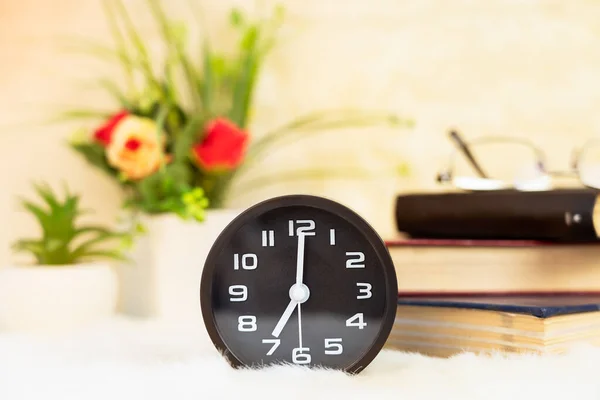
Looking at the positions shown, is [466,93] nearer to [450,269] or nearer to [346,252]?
[450,269]

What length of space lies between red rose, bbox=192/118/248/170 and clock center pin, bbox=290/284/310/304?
16.9 inches

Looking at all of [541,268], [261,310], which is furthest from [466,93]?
[261,310]

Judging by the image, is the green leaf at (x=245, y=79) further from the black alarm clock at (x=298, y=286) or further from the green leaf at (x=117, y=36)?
the black alarm clock at (x=298, y=286)

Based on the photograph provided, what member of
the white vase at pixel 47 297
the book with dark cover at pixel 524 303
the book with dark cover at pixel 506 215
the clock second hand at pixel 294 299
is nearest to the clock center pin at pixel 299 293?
the clock second hand at pixel 294 299

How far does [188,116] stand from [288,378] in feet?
2.16

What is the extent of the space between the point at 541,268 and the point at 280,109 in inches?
24.8

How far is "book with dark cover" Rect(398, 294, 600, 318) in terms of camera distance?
2.07 feet

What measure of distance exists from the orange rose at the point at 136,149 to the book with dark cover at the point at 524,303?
47cm

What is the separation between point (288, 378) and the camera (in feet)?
1.96

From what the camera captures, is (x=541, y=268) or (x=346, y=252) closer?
(x=346, y=252)

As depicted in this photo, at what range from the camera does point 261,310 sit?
66cm

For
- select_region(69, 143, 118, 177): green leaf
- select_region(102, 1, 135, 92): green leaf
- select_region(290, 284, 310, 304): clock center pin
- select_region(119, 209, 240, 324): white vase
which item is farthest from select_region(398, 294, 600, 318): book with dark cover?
select_region(102, 1, 135, 92): green leaf

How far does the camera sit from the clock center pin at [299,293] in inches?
25.7

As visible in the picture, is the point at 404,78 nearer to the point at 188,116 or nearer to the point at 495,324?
the point at 188,116
